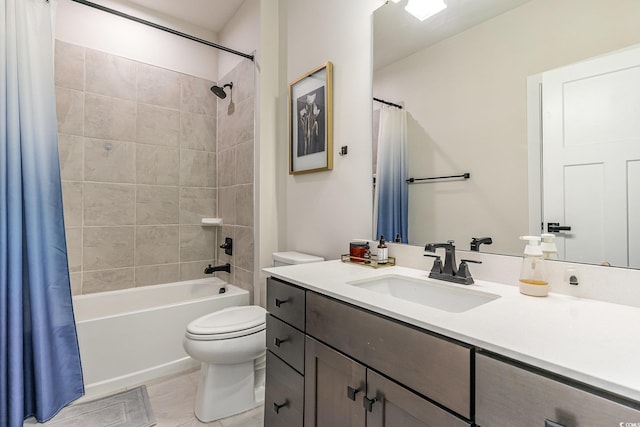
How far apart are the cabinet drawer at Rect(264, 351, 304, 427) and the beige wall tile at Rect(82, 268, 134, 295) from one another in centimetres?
176

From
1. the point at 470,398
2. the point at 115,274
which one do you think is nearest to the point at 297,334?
the point at 470,398

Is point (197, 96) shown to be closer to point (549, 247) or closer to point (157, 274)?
point (157, 274)

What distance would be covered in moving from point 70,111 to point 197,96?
956 millimetres

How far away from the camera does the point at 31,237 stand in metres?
1.59

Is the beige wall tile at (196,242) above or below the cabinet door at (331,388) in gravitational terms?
above

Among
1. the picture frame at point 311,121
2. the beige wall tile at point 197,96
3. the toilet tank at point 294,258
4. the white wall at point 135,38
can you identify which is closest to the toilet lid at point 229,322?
the toilet tank at point 294,258

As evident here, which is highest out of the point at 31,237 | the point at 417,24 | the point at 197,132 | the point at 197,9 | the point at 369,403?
the point at 197,9

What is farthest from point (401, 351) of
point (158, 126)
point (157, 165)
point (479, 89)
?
point (158, 126)

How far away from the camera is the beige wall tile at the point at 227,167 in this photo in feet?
8.61

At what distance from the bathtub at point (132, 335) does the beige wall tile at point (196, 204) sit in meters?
0.67

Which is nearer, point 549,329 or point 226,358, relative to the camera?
point 549,329

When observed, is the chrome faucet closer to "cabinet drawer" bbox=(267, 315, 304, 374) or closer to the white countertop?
the white countertop

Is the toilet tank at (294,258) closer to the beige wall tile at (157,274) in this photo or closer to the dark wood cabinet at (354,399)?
the dark wood cabinet at (354,399)

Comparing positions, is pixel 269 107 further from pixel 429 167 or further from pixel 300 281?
pixel 300 281
